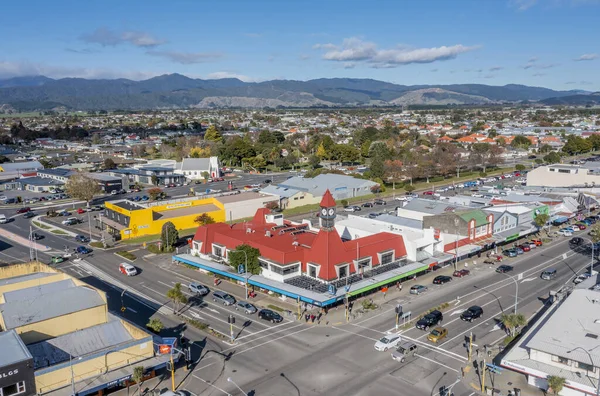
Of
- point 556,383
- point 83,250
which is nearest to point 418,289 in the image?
point 556,383

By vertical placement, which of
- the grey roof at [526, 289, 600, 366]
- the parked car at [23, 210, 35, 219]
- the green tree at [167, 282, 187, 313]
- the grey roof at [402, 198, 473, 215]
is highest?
the grey roof at [402, 198, 473, 215]

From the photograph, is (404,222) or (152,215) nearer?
(404,222)

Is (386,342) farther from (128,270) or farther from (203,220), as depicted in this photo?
(203,220)

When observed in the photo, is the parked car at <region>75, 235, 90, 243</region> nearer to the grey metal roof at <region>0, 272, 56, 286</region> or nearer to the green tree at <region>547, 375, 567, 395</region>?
the grey metal roof at <region>0, 272, 56, 286</region>

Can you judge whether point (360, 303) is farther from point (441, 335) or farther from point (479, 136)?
point (479, 136)


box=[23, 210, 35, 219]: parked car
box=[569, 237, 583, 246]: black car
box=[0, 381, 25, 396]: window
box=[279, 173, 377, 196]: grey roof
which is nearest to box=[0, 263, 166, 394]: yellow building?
box=[0, 381, 25, 396]: window

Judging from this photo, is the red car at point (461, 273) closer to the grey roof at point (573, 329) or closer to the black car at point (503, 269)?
the black car at point (503, 269)
